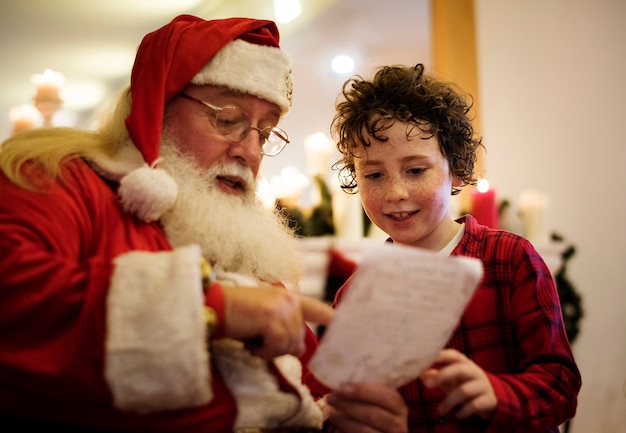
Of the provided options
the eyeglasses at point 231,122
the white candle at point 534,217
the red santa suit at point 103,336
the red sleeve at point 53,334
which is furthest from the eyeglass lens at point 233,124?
the white candle at point 534,217

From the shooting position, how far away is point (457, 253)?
133cm

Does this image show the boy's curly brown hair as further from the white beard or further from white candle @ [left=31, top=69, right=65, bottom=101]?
white candle @ [left=31, top=69, right=65, bottom=101]

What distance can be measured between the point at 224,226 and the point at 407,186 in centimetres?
44

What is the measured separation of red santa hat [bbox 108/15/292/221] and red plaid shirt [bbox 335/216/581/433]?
0.63 meters

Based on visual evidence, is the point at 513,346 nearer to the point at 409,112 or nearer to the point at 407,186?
the point at 407,186

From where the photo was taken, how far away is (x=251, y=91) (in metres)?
1.37

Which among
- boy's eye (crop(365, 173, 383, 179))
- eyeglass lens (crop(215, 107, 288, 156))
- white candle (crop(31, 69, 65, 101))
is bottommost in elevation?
boy's eye (crop(365, 173, 383, 179))

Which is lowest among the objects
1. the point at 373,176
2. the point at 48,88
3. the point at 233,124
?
the point at 373,176

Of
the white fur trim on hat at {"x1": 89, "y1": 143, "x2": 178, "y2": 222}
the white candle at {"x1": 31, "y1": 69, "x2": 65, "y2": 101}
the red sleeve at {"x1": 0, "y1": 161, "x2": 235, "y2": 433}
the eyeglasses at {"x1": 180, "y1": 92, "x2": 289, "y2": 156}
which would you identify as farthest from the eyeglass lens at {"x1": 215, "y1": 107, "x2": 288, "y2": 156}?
the white candle at {"x1": 31, "y1": 69, "x2": 65, "y2": 101}

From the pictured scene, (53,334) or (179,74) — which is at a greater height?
(179,74)

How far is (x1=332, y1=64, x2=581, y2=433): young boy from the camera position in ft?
3.34

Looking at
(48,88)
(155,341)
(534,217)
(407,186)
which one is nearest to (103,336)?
(155,341)

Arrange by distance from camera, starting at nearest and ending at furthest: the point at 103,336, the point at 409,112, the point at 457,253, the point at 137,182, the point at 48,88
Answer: the point at 103,336
the point at 137,182
the point at 457,253
the point at 409,112
the point at 48,88

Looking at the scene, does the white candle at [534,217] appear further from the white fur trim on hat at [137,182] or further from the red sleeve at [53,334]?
the red sleeve at [53,334]
